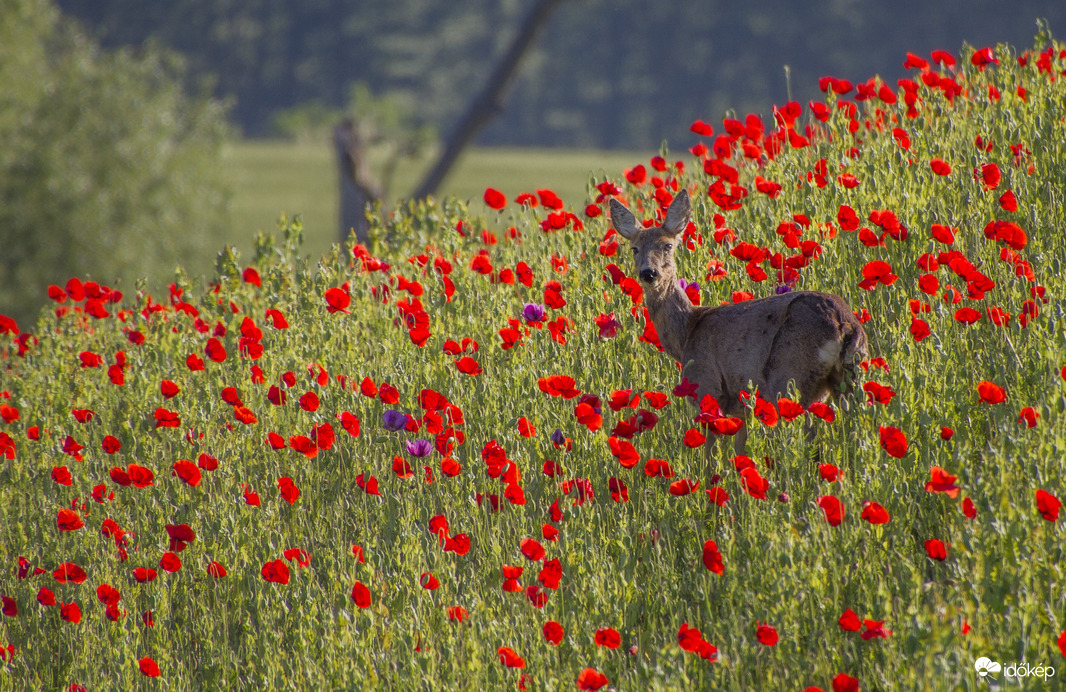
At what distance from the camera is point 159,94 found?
2145 cm

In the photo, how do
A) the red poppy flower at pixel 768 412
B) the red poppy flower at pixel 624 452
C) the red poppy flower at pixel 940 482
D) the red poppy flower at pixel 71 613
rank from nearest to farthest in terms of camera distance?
A: 1. the red poppy flower at pixel 940 482
2. the red poppy flower at pixel 768 412
3. the red poppy flower at pixel 624 452
4. the red poppy flower at pixel 71 613

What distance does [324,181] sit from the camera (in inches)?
1550

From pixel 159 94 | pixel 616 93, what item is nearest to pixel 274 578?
pixel 159 94

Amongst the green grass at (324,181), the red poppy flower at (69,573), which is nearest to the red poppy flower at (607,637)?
the red poppy flower at (69,573)

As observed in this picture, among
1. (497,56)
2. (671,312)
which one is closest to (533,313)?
(671,312)

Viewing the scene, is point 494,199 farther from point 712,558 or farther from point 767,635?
point 767,635

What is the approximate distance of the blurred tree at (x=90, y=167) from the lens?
19281mm

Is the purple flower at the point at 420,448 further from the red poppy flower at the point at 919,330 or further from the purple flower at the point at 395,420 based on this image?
the red poppy flower at the point at 919,330

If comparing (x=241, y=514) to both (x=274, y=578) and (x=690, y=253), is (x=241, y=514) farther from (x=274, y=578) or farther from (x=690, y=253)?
(x=690, y=253)

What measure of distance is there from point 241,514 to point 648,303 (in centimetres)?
220

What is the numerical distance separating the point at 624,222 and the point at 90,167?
1835 cm

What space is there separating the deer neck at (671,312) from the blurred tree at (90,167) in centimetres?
1744

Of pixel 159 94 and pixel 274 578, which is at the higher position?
pixel 159 94

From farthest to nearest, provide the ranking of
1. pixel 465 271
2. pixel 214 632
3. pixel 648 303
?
pixel 465 271, pixel 648 303, pixel 214 632
